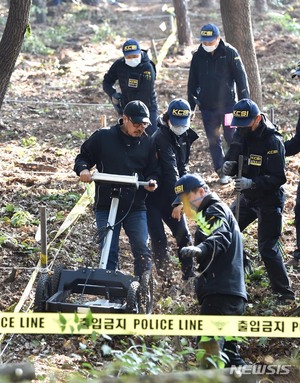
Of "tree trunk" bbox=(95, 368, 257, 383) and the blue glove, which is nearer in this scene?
"tree trunk" bbox=(95, 368, 257, 383)

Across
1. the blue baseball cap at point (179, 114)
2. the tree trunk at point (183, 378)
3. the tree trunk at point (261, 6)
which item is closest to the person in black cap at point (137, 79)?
the blue baseball cap at point (179, 114)

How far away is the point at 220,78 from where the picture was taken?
12.7m

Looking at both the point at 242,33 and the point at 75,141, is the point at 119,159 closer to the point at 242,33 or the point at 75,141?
the point at 75,141

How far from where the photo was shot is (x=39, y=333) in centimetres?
739

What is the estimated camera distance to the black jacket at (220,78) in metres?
12.6

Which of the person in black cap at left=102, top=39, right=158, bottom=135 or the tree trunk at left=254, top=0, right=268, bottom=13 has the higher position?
the tree trunk at left=254, top=0, right=268, bottom=13

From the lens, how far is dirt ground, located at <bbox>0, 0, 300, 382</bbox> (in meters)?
7.96

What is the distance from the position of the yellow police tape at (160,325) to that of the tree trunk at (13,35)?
4174 mm

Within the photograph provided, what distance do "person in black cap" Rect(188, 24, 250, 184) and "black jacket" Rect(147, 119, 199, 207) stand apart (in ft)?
10.6

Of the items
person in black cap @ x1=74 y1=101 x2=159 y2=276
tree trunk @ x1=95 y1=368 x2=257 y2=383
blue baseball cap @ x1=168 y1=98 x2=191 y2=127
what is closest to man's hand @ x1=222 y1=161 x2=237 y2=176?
blue baseball cap @ x1=168 y1=98 x2=191 y2=127

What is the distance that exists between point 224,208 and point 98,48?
60.4 ft

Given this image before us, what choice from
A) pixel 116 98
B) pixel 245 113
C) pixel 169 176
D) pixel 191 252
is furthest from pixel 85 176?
pixel 116 98

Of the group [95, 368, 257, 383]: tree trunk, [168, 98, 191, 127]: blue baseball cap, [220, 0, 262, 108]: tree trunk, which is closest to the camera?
[95, 368, 257, 383]: tree trunk

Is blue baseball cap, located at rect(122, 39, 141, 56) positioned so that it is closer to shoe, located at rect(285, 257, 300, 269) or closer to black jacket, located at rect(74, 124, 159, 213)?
black jacket, located at rect(74, 124, 159, 213)
